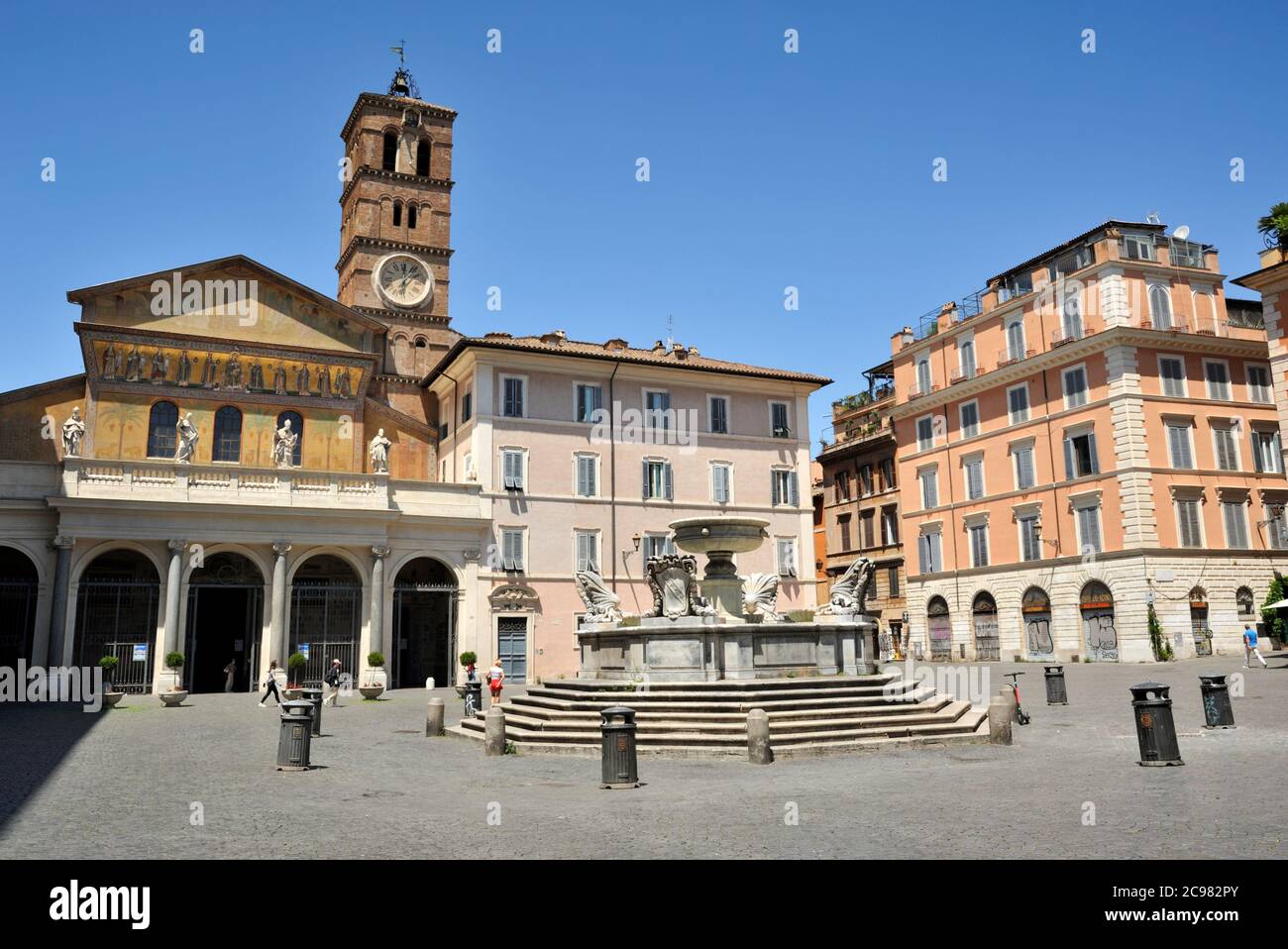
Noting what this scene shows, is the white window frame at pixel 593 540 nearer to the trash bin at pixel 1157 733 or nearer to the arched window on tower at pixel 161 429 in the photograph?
the arched window on tower at pixel 161 429

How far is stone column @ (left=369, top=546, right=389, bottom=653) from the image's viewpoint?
1268 inches

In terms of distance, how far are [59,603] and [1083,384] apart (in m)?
35.8

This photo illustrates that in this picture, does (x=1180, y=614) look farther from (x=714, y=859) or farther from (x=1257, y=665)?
(x=714, y=859)

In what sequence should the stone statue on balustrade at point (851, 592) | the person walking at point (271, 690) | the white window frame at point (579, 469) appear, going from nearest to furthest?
1. the stone statue on balustrade at point (851, 592)
2. the person walking at point (271, 690)
3. the white window frame at point (579, 469)

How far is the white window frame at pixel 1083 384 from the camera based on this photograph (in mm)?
36875

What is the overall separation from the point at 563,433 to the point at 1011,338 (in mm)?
19384

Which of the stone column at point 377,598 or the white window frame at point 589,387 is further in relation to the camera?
the white window frame at point 589,387

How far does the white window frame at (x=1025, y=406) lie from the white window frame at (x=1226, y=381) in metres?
6.21

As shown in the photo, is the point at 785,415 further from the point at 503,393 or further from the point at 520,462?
the point at 503,393

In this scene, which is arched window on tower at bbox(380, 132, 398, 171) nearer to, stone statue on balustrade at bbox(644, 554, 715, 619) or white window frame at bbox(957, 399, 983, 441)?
white window frame at bbox(957, 399, 983, 441)

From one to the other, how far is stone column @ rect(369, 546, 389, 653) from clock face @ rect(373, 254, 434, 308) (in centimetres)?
1667

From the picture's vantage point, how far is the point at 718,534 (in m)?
17.8

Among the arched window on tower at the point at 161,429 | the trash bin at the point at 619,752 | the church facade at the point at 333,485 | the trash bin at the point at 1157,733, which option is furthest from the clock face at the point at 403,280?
the trash bin at the point at 1157,733

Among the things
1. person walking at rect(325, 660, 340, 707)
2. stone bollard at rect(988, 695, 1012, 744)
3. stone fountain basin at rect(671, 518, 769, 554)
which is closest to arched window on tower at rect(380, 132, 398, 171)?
person walking at rect(325, 660, 340, 707)
